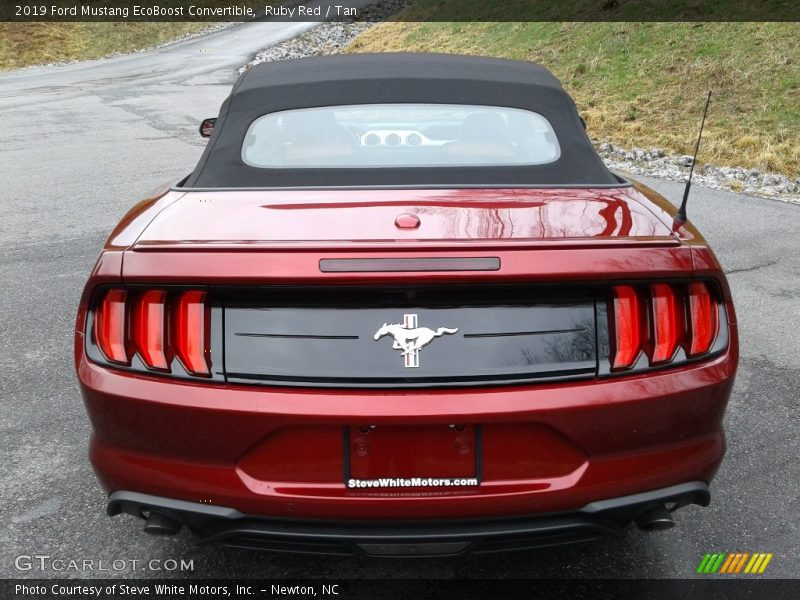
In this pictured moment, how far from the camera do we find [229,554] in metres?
2.74

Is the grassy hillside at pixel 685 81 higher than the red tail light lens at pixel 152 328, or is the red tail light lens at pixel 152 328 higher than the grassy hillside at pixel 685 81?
the red tail light lens at pixel 152 328

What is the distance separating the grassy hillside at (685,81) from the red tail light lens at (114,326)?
10873 mm

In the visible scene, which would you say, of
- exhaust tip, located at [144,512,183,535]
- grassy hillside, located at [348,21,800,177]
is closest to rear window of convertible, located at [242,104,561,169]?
exhaust tip, located at [144,512,183,535]

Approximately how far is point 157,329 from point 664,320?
136cm

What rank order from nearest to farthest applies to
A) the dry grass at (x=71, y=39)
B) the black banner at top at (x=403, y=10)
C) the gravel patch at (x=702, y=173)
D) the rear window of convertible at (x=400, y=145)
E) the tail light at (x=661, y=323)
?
the tail light at (x=661, y=323), the rear window of convertible at (x=400, y=145), the gravel patch at (x=702, y=173), the black banner at top at (x=403, y=10), the dry grass at (x=71, y=39)

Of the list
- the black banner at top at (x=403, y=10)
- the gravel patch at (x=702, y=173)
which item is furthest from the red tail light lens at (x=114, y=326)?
the black banner at top at (x=403, y=10)

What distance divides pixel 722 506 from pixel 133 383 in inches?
86.5

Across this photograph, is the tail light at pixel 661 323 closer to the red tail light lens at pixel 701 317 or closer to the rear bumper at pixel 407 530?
the red tail light lens at pixel 701 317

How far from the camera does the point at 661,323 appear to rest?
214cm

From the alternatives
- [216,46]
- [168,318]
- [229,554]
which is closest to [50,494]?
[229,554]

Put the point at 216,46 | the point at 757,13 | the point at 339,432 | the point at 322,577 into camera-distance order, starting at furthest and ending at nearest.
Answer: the point at 216,46 → the point at 757,13 → the point at 322,577 → the point at 339,432

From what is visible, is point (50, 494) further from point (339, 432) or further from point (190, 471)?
point (339, 432)

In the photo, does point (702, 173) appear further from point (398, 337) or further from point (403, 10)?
point (403, 10)

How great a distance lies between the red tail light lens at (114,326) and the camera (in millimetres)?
2146
